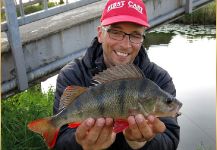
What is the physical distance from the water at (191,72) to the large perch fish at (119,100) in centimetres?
392

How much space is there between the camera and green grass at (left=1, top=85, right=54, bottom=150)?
13.2 feet

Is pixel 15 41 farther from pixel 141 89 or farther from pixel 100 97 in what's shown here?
pixel 141 89

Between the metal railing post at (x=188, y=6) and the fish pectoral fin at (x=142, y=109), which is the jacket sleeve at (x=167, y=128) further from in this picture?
the metal railing post at (x=188, y=6)

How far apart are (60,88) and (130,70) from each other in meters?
0.73

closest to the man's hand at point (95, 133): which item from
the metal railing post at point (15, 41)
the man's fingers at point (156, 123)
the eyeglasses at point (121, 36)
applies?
the man's fingers at point (156, 123)

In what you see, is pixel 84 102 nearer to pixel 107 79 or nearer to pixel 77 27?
pixel 107 79

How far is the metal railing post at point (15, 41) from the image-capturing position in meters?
3.79

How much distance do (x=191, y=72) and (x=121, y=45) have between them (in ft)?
26.6

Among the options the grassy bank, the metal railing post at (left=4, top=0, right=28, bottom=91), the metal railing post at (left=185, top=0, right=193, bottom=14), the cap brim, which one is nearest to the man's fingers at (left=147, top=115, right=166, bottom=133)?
the cap brim

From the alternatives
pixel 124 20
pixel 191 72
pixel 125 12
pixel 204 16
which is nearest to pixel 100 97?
pixel 124 20

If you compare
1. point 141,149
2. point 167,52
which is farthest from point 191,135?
point 167,52

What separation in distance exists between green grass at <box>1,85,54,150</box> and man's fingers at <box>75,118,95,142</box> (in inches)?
73.8

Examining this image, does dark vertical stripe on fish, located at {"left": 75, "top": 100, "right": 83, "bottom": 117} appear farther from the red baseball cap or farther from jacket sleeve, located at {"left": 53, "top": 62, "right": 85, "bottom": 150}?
the red baseball cap

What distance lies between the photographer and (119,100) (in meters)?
2.03
